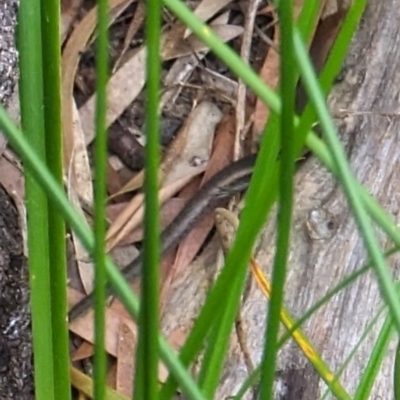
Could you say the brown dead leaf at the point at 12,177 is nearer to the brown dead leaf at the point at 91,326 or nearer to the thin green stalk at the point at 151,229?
the brown dead leaf at the point at 91,326

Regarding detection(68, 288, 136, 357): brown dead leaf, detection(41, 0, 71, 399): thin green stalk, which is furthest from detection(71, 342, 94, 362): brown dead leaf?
detection(41, 0, 71, 399): thin green stalk

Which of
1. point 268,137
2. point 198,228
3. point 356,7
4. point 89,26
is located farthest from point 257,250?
point 356,7

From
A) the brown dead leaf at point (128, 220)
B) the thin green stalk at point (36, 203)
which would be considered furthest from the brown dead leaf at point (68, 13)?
the thin green stalk at point (36, 203)

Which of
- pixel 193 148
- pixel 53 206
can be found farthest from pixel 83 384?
pixel 53 206

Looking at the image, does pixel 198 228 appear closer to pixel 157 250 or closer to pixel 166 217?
pixel 166 217

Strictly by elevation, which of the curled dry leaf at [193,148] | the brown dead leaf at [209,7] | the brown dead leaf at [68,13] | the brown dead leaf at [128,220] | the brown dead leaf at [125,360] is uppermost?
the brown dead leaf at [209,7]

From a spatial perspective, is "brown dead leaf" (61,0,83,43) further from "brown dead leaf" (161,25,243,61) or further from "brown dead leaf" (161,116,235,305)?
"brown dead leaf" (161,116,235,305)

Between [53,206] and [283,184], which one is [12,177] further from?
[283,184]
